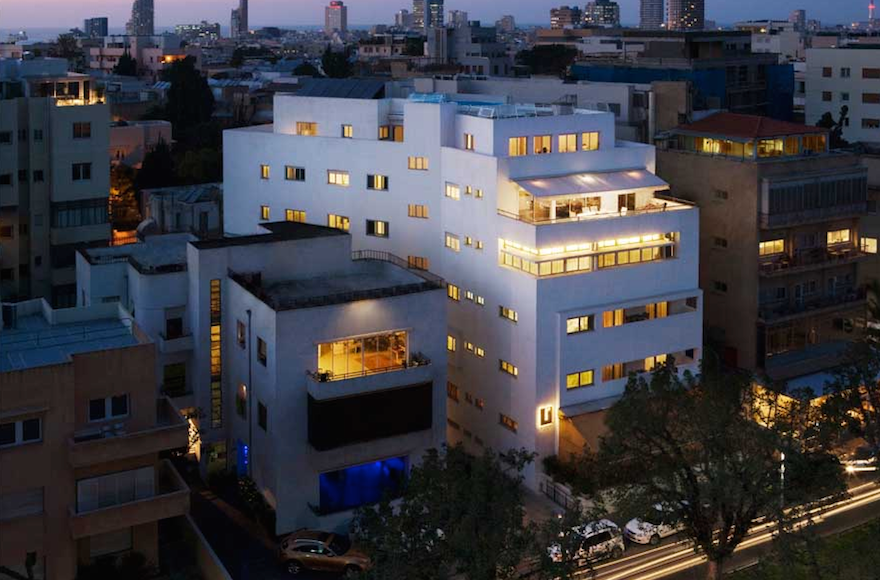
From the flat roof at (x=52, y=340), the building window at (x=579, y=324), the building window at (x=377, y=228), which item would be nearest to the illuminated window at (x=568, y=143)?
the building window at (x=579, y=324)

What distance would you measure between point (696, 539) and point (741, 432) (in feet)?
10.1

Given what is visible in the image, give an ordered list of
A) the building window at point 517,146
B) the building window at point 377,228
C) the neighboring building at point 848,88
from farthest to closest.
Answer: the neighboring building at point 848,88 → the building window at point 377,228 → the building window at point 517,146

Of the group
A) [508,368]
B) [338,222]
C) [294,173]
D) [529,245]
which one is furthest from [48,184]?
[529,245]

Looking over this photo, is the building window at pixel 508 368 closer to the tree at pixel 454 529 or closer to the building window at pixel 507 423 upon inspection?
the building window at pixel 507 423

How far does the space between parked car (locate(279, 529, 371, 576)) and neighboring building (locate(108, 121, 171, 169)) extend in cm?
4866

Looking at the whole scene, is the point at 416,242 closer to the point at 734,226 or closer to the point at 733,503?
the point at 734,226

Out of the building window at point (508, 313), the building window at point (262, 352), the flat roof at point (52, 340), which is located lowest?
the building window at point (262, 352)

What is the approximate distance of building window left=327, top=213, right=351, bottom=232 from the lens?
43938mm

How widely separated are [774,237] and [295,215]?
19.2 m

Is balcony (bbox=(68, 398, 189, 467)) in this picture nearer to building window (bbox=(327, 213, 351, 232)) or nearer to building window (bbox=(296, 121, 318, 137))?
building window (bbox=(327, 213, 351, 232))

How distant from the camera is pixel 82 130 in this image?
2069 inches

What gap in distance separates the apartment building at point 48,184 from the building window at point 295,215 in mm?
13180

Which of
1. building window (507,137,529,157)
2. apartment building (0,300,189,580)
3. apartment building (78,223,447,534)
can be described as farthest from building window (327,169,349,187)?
apartment building (0,300,189,580)

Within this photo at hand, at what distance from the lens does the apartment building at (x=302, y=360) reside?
3228cm
